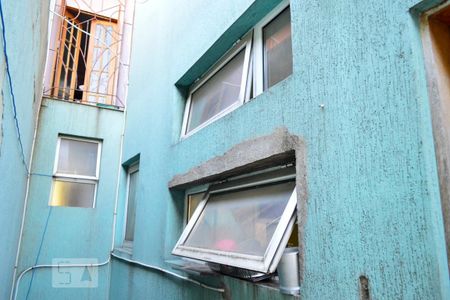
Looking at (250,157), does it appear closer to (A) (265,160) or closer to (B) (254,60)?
(A) (265,160)

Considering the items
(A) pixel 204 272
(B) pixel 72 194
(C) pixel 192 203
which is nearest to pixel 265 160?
(A) pixel 204 272

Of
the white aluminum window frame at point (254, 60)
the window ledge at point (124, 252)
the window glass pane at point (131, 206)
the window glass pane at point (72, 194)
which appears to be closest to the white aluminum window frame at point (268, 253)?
the white aluminum window frame at point (254, 60)

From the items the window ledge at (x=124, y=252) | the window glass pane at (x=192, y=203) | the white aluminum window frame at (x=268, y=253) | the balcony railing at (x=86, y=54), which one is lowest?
the window ledge at (x=124, y=252)

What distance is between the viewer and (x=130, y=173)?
5531mm

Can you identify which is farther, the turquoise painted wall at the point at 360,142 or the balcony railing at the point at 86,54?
the balcony railing at the point at 86,54

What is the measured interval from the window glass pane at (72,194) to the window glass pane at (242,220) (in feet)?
11.7

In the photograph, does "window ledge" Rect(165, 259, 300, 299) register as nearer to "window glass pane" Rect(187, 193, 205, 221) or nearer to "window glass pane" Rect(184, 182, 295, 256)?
"window glass pane" Rect(184, 182, 295, 256)

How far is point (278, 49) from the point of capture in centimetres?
234

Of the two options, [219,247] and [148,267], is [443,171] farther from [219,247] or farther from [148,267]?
[148,267]

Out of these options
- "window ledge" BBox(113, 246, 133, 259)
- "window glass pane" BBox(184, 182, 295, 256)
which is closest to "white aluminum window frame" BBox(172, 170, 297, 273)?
"window glass pane" BBox(184, 182, 295, 256)

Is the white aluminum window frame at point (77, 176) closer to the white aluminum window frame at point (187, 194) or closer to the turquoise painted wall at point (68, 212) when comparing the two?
the turquoise painted wall at point (68, 212)

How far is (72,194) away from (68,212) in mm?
338

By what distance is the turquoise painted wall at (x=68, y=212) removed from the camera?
16.2 feet

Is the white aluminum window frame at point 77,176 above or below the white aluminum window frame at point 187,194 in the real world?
above
